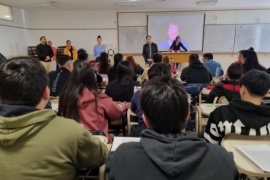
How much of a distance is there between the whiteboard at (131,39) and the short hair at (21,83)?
786 cm

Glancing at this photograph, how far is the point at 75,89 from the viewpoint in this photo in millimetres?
1991

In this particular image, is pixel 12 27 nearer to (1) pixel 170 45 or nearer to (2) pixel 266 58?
(1) pixel 170 45

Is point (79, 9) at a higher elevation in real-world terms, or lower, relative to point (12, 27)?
higher

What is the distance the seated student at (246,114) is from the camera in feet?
4.91

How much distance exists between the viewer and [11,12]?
25.2 ft

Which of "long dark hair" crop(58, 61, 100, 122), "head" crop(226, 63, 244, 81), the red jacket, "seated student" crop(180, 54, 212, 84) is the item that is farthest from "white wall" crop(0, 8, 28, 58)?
"head" crop(226, 63, 244, 81)

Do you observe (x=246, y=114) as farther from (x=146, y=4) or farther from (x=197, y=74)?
(x=146, y=4)

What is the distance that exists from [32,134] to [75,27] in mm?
8533

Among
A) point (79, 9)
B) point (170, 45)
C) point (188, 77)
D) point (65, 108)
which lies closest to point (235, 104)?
point (65, 108)

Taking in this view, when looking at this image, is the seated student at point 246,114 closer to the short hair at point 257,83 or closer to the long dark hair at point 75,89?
the short hair at point 257,83

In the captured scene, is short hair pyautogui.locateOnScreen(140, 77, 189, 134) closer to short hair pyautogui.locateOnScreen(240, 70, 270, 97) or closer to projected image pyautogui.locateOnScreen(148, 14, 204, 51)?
short hair pyautogui.locateOnScreen(240, 70, 270, 97)

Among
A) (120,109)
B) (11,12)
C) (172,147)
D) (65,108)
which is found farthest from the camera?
(11,12)

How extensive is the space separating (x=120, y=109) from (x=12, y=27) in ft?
24.2

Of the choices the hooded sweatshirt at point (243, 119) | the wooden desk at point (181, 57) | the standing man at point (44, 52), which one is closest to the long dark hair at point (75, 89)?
the hooded sweatshirt at point (243, 119)
